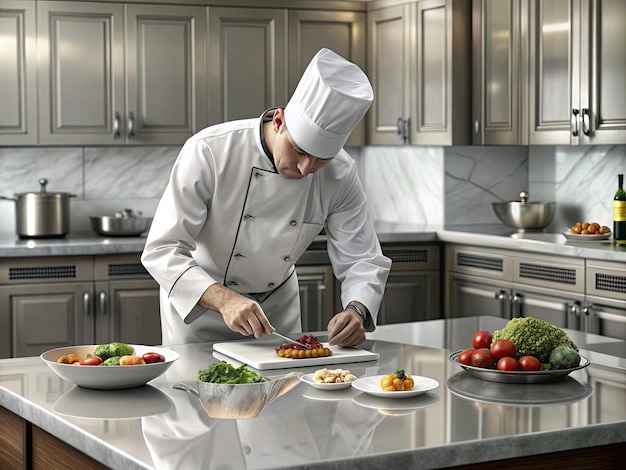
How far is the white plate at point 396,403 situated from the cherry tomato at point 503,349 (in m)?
0.20

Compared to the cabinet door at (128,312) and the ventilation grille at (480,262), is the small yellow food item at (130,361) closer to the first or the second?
the cabinet door at (128,312)

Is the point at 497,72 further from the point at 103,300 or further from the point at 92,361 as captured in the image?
the point at 92,361

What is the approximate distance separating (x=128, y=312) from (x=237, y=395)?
289 cm

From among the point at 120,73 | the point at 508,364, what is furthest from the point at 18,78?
the point at 508,364

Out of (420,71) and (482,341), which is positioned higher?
(420,71)

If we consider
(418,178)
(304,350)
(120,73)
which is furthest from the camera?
(418,178)

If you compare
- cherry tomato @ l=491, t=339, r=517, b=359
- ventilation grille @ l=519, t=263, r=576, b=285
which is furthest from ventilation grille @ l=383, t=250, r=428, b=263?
cherry tomato @ l=491, t=339, r=517, b=359

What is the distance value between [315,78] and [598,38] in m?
2.27

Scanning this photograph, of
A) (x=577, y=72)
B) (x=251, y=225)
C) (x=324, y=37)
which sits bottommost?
(x=251, y=225)

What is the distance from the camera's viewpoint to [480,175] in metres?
5.55

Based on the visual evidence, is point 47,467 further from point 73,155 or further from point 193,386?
point 73,155

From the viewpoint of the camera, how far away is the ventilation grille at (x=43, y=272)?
4617mm

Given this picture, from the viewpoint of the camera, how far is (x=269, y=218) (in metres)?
2.93

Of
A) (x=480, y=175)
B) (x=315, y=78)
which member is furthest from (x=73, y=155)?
(x=315, y=78)
